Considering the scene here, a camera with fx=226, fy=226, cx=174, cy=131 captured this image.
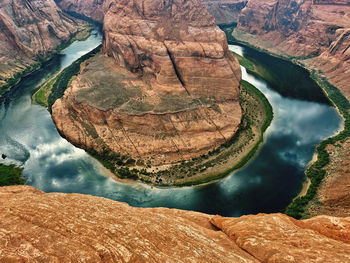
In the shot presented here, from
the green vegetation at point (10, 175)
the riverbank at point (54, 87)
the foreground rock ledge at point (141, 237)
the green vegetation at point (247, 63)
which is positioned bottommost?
the green vegetation at point (10, 175)

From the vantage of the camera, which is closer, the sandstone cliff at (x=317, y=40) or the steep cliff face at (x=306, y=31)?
the sandstone cliff at (x=317, y=40)

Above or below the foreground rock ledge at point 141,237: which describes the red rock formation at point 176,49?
above

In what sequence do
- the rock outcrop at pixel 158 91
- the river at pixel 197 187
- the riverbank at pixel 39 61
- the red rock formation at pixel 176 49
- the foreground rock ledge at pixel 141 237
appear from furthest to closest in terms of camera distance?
the riverbank at pixel 39 61, the red rock formation at pixel 176 49, the rock outcrop at pixel 158 91, the river at pixel 197 187, the foreground rock ledge at pixel 141 237

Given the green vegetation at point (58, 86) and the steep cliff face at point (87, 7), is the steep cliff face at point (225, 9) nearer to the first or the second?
the steep cliff face at point (87, 7)

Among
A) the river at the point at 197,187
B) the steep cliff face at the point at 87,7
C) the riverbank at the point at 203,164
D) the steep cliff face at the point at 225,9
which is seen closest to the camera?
the river at the point at 197,187

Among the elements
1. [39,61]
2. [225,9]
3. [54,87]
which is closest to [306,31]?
[225,9]

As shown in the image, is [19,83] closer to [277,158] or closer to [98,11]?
[277,158]

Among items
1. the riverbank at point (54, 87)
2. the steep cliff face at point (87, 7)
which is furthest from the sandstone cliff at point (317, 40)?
the steep cliff face at point (87, 7)
